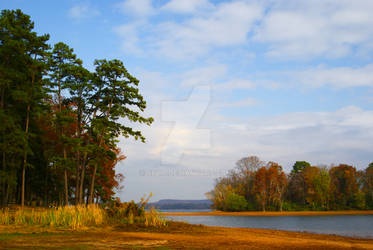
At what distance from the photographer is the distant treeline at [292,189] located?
222 feet

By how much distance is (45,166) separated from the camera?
3447cm

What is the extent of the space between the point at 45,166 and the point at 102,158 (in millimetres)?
10047

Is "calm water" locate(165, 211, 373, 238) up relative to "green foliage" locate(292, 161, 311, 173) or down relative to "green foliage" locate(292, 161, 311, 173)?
down

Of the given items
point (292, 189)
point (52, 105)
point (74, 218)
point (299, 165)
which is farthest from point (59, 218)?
point (299, 165)

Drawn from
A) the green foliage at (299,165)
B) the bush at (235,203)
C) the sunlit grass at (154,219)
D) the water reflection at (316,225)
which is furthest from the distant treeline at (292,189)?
the sunlit grass at (154,219)

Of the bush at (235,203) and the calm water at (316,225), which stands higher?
the calm water at (316,225)

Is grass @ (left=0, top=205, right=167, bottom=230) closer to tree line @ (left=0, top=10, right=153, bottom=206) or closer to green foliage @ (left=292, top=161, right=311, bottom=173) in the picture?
tree line @ (left=0, top=10, right=153, bottom=206)

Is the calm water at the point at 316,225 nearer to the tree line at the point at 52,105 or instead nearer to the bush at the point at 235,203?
the tree line at the point at 52,105

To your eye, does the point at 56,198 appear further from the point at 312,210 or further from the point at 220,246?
the point at 312,210

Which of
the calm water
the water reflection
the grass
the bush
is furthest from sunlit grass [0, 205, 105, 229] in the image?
the bush

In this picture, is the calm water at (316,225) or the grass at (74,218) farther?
the calm water at (316,225)

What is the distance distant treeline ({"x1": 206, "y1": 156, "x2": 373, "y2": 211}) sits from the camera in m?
67.6

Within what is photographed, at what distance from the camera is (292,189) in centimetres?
7569

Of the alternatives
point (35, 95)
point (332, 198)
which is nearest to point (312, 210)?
point (332, 198)
